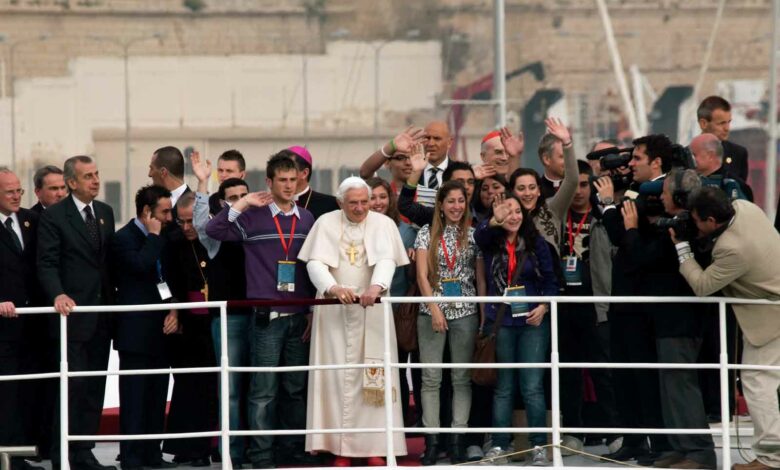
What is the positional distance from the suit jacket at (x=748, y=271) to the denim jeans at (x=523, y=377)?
41.6 inches

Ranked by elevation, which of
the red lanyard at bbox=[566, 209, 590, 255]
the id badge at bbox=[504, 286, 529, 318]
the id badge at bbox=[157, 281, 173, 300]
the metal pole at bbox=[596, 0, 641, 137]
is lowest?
the id badge at bbox=[504, 286, 529, 318]

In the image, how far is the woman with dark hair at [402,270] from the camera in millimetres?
9172

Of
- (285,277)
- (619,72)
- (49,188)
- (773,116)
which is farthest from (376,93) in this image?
(285,277)

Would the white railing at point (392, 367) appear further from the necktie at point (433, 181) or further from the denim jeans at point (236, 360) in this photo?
the necktie at point (433, 181)

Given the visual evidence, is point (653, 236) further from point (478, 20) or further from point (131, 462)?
point (478, 20)

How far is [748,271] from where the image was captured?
8.12 meters

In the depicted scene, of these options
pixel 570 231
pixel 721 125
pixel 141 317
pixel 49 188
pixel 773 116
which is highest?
pixel 773 116

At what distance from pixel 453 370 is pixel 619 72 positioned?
4905 cm

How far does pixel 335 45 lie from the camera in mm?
57938

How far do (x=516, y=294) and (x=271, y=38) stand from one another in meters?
48.8

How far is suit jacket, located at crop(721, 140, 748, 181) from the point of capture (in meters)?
9.95

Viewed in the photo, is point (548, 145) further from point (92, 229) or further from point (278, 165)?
point (92, 229)

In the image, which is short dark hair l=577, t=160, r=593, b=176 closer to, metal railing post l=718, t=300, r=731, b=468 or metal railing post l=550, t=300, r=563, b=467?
metal railing post l=550, t=300, r=563, b=467

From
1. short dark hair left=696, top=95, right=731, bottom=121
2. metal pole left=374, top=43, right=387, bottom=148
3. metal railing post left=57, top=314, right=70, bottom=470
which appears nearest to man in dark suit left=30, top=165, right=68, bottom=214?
metal railing post left=57, top=314, right=70, bottom=470
